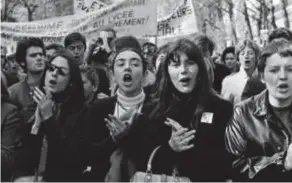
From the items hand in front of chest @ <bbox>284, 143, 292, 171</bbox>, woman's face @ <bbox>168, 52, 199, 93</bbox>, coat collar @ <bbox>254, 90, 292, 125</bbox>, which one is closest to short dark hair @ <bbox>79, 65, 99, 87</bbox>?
woman's face @ <bbox>168, 52, 199, 93</bbox>

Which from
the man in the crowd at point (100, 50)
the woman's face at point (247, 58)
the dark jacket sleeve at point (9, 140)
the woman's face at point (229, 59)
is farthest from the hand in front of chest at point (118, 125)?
the woman's face at point (229, 59)

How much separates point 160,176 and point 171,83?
0.67 metres

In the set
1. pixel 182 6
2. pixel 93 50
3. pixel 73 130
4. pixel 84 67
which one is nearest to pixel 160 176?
pixel 73 130

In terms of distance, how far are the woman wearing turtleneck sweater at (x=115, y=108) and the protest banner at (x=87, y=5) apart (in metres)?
2.64

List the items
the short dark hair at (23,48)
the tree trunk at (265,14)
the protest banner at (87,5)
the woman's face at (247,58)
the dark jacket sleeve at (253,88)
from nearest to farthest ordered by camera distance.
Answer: the dark jacket sleeve at (253,88) → the short dark hair at (23,48) → the woman's face at (247,58) → the protest banner at (87,5) → the tree trunk at (265,14)

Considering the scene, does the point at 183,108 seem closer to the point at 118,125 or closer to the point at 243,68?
the point at 118,125

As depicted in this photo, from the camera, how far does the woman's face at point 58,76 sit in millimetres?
4797

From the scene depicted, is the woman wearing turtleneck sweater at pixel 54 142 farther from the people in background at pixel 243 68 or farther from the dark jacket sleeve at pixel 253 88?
the people in background at pixel 243 68

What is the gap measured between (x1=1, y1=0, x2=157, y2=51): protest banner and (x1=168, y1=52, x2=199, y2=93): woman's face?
2325 mm

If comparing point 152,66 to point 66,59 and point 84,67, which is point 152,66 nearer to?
point 84,67

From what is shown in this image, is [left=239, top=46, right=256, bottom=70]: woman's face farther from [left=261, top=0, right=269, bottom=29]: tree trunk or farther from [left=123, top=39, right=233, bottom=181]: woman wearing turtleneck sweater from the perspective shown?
[left=261, top=0, right=269, bottom=29]: tree trunk

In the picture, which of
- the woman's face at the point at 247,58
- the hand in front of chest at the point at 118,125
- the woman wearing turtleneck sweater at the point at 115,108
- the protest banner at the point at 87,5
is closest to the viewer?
the hand in front of chest at the point at 118,125

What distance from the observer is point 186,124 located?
4.12 m

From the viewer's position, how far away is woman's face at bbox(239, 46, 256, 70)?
627cm
